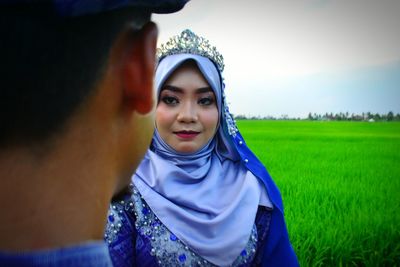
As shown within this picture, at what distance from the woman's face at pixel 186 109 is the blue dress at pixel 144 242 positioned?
0.19 meters

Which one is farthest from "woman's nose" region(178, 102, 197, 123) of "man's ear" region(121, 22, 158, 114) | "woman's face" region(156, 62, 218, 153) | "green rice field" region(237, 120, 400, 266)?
"green rice field" region(237, 120, 400, 266)

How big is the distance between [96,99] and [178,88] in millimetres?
862

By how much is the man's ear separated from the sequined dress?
0.79 m

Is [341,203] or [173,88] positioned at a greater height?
[173,88]

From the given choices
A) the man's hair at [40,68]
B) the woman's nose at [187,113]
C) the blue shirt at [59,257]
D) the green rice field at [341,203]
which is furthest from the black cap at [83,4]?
the green rice field at [341,203]

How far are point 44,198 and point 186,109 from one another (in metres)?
0.88

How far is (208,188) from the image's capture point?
1.26 metres

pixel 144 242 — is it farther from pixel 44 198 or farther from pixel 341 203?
pixel 341 203

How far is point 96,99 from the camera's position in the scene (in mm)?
380

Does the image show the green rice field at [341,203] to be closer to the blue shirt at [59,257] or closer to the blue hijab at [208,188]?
the blue hijab at [208,188]

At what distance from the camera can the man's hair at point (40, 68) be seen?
1.15 ft

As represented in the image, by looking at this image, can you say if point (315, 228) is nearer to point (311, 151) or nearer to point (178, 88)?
point (178, 88)

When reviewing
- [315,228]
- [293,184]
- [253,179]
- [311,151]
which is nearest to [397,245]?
[315,228]

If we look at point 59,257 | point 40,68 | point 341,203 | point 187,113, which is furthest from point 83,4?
point 341,203
